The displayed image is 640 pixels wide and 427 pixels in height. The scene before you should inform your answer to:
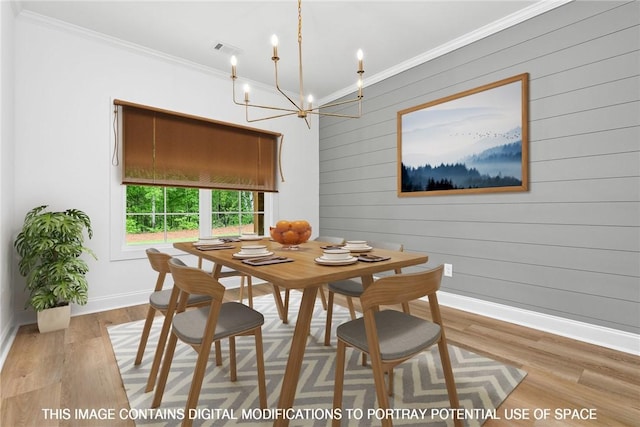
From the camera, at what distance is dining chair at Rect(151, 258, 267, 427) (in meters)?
1.25

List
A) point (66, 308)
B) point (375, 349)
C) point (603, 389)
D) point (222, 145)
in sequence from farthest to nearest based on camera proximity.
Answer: point (222, 145), point (66, 308), point (603, 389), point (375, 349)

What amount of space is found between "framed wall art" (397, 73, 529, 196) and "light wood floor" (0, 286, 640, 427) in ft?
4.08

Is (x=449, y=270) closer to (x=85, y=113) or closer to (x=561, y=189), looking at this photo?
(x=561, y=189)

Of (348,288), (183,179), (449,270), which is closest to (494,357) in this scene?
(348,288)

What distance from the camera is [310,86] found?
4.11 metres

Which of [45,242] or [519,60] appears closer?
[45,242]

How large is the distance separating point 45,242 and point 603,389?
12.1 ft

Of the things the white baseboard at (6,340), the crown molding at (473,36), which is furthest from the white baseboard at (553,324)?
the white baseboard at (6,340)

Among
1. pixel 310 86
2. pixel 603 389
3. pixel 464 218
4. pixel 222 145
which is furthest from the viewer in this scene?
pixel 310 86

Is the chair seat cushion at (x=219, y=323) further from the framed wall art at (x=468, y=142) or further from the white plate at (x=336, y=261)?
the framed wall art at (x=468, y=142)

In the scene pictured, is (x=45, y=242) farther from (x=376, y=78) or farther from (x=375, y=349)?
(x=376, y=78)

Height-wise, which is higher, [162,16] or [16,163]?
[162,16]

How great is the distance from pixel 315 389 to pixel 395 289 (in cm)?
91

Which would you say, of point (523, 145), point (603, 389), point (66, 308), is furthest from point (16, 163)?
point (603, 389)
